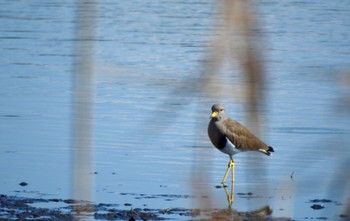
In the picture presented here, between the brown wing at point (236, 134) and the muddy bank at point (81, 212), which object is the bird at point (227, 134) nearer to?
the brown wing at point (236, 134)

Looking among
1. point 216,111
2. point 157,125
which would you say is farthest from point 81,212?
point 157,125

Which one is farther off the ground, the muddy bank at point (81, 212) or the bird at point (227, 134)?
the bird at point (227, 134)

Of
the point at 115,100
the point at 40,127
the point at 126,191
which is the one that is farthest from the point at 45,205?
the point at 115,100

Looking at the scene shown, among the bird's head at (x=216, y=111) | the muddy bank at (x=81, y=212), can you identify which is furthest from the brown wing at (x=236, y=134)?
the muddy bank at (x=81, y=212)

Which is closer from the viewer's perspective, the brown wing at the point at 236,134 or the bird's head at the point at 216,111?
the brown wing at the point at 236,134

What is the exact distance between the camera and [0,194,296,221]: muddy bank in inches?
265

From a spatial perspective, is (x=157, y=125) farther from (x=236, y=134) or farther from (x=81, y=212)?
(x=236, y=134)

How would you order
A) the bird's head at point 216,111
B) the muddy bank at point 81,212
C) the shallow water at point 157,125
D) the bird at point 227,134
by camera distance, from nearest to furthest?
1. the shallow water at point 157,125
2. the muddy bank at point 81,212
3. the bird at point 227,134
4. the bird's head at point 216,111

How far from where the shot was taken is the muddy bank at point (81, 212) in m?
6.73

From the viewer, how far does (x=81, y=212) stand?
694cm

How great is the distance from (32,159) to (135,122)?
5.55 ft

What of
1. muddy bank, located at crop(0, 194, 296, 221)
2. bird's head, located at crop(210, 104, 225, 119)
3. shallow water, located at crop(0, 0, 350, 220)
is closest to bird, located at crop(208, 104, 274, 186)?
bird's head, located at crop(210, 104, 225, 119)

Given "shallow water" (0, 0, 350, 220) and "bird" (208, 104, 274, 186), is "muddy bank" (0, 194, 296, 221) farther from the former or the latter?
"bird" (208, 104, 274, 186)

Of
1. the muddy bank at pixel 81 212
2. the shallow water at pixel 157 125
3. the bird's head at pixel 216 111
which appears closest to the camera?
the shallow water at pixel 157 125
